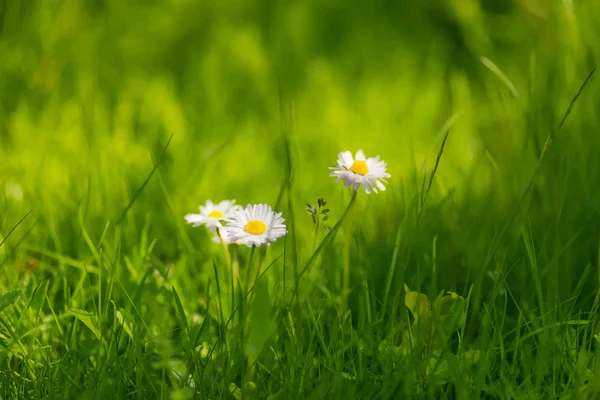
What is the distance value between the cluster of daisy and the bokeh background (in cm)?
15

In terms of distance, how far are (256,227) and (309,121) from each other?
5.38ft

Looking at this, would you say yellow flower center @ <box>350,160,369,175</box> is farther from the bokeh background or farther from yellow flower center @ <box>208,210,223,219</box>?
yellow flower center @ <box>208,210,223,219</box>

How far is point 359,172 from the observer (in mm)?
1248

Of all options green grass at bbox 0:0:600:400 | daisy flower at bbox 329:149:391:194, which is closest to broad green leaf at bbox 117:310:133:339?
green grass at bbox 0:0:600:400

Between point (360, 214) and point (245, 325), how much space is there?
70 cm

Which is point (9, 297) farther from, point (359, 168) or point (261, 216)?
point (359, 168)

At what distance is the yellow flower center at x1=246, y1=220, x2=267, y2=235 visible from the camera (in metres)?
1.16

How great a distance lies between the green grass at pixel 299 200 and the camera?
3.96 feet

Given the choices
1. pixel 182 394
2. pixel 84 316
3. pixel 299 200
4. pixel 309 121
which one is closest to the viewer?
pixel 182 394

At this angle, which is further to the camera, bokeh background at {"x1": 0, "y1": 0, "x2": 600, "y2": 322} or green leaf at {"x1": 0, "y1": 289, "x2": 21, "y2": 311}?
bokeh background at {"x1": 0, "y1": 0, "x2": 600, "y2": 322}

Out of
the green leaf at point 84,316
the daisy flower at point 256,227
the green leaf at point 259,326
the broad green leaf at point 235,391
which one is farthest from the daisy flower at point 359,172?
the green leaf at point 84,316

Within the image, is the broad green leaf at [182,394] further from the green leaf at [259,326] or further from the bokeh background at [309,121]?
the bokeh background at [309,121]

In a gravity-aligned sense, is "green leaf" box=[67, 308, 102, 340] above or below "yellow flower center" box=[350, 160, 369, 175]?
below

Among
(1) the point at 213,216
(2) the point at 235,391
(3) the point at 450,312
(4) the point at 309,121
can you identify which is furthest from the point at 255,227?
(4) the point at 309,121
